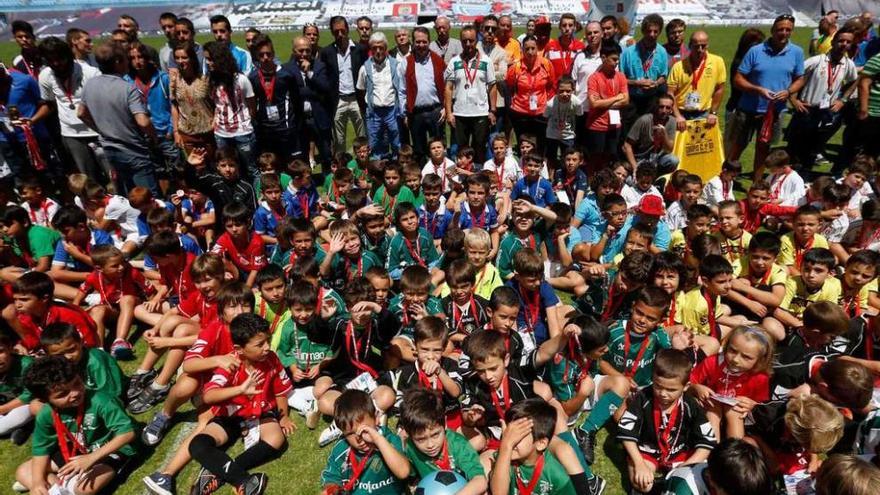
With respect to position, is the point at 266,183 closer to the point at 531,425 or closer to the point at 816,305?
the point at 531,425

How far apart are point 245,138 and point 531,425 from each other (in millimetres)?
6580

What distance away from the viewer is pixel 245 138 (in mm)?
7883

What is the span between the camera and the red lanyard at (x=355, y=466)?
137 inches

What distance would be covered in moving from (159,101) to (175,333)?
5.05 m

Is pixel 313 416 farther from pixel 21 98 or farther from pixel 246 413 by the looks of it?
pixel 21 98

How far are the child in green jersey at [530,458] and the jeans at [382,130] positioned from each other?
7099 millimetres

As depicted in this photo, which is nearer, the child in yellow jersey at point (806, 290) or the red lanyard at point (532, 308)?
the child in yellow jersey at point (806, 290)

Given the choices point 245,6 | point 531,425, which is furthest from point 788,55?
point 245,6

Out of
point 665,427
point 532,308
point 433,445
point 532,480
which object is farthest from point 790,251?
point 433,445

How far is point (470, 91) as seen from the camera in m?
8.91

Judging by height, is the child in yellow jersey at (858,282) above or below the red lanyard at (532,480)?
above

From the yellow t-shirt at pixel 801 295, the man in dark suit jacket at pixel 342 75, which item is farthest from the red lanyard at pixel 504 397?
the man in dark suit jacket at pixel 342 75

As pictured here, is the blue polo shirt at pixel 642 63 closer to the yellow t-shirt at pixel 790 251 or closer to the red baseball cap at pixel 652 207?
the red baseball cap at pixel 652 207

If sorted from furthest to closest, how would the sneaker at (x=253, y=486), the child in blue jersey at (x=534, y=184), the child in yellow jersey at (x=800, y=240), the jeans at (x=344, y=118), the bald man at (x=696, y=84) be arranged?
the jeans at (x=344, y=118)
the bald man at (x=696, y=84)
the child in blue jersey at (x=534, y=184)
the child in yellow jersey at (x=800, y=240)
the sneaker at (x=253, y=486)
